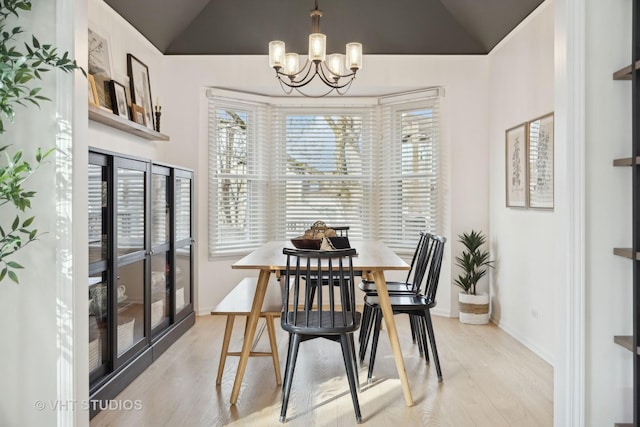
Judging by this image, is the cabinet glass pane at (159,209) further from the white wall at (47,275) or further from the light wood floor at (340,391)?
the white wall at (47,275)

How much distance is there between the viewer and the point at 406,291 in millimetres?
3754

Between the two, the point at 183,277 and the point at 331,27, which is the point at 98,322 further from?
the point at 331,27

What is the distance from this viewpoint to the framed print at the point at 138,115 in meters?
4.30

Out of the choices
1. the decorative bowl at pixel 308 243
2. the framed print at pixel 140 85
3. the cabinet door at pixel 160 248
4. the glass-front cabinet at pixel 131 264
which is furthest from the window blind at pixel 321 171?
the decorative bowl at pixel 308 243

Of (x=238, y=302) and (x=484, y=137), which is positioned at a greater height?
(x=484, y=137)

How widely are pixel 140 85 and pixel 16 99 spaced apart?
8.92 feet

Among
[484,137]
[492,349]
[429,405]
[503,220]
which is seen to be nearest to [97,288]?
[429,405]

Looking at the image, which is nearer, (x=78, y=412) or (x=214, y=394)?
(x=78, y=412)

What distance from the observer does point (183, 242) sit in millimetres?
4504

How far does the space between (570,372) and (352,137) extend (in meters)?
4.01

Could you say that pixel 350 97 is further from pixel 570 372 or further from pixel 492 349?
pixel 570 372

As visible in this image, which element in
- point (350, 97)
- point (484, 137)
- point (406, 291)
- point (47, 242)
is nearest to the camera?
point (47, 242)

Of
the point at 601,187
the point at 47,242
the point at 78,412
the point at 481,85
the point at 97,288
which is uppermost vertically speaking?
the point at 481,85

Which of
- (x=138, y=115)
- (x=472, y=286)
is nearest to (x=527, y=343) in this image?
(x=472, y=286)
